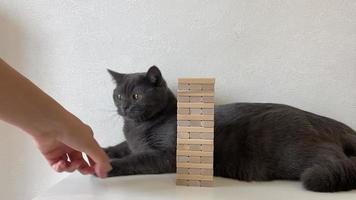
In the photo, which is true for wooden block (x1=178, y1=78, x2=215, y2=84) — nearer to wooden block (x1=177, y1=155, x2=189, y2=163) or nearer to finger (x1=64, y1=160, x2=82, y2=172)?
wooden block (x1=177, y1=155, x2=189, y2=163)

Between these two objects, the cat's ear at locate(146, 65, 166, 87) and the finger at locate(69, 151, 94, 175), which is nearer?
the finger at locate(69, 151, 94, 175)

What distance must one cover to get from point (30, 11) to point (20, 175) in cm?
53

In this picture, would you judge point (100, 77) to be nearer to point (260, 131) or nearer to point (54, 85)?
point (54, 85)

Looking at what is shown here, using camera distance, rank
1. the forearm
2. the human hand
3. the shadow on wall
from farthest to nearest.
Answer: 1. the shadow on wall
2. the human hand
3. the forearm

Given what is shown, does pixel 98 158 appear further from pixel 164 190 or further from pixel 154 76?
pixel 154 76

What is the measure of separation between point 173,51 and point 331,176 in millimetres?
589

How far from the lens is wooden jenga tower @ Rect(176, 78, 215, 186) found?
1017mm

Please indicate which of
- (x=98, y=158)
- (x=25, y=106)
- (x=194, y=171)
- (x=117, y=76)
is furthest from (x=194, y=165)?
(x=25, y=106)

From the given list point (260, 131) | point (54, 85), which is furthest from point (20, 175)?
point (260, 131)

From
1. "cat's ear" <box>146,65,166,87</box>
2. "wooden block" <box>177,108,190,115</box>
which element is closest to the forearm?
"wooden block" <box>177,108,190,115</box>

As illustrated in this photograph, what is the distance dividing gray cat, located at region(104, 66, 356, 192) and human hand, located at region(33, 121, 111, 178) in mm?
130

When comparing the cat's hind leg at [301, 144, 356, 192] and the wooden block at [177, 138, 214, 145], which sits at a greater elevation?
the wooden block at [177, 138, 214, 145]

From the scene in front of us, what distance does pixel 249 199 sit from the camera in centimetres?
91

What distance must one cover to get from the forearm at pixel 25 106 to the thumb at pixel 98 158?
113 millimetres
